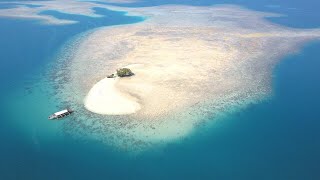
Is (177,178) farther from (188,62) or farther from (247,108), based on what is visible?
(188,62)

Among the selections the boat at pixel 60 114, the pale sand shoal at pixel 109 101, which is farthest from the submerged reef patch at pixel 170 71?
the boat at pixel 60 114

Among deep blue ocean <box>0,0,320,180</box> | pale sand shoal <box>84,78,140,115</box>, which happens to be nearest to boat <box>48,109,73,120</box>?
deep blue ocean <box>0,0,320,180</box>

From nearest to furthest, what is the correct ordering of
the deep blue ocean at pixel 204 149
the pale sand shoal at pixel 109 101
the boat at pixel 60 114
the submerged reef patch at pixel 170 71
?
the deep blue ocean at pixel 204 149
the submerged reef patch at pixel 170 71
the boat at pixel 60 114
the pale sand shoal at pixel 109 101

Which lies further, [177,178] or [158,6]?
[158,6]

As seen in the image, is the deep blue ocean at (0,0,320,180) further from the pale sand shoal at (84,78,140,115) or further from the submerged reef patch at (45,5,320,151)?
the pale sand shoal at (84,78,140,115)

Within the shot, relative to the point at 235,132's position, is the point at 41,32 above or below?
above

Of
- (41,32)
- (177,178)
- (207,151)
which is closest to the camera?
(177,178)

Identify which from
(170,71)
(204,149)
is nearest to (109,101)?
(170,71)

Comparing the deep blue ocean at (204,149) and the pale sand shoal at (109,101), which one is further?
the pale sand shoal at (109,101)

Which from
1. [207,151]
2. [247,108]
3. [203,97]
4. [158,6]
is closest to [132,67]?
[203,97]

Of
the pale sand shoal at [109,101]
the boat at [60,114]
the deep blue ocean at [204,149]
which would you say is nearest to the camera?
the deep blue ocean at [204,149]

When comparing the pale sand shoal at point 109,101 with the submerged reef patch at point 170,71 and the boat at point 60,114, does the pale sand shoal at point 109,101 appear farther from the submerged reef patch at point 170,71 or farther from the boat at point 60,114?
the boat at point 60,114
